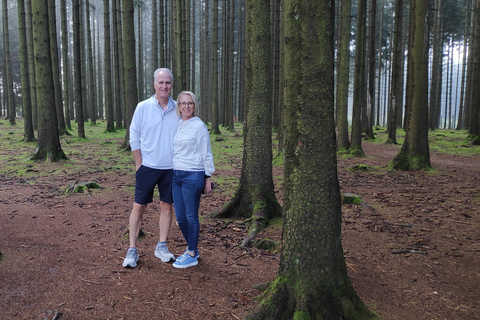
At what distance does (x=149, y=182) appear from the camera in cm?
381

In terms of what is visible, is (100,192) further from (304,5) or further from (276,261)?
(304,5)

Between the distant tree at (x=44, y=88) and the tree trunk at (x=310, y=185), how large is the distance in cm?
878

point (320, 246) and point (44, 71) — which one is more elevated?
point (44, 71)

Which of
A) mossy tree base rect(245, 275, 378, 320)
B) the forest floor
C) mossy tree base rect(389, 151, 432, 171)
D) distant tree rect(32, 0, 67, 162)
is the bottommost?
the forest floor

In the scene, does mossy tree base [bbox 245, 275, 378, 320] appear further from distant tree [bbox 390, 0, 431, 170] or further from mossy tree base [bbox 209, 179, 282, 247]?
distant tree [bbox 390, 0, 431, 170]

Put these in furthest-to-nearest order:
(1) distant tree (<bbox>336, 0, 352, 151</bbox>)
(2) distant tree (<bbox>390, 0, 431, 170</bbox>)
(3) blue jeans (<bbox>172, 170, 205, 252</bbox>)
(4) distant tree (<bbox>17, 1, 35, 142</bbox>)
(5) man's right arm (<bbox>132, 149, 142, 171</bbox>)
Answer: (4) distant tree (<bbox>17, 1, 35, 142</bbox>) → (1) distant tree (<bbox>336, 0, 352, 151</bbox>) → (2) distant tree (<bbox>390, 0, 431, 170</bbox>) → (5) man's right arm (<bbox>132, 149, 142, 171</bbox>) → (3) blue jeans (<bbox>172, 170, 205, 252</bbox>)

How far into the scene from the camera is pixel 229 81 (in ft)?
69.2

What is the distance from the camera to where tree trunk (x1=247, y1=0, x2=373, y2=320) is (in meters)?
2.56

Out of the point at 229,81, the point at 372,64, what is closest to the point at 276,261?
the point at 372,64

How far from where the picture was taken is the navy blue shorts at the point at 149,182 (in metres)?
3.81

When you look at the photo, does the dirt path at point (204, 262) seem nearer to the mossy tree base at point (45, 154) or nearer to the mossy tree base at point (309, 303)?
the mossy tree base at point (309, 303)

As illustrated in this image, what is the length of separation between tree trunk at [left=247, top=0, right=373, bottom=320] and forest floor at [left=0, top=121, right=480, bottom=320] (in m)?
0.53

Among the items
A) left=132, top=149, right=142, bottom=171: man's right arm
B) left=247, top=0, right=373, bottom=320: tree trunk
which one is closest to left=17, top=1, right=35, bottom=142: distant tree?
left=132, top=149, right=142, bottom=171: man's right arm

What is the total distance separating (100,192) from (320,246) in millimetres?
5506
